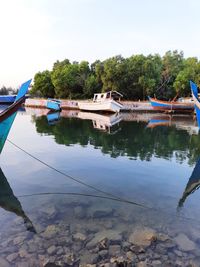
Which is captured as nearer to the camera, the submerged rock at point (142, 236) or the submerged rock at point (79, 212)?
the submerged rock at point (142, 236)

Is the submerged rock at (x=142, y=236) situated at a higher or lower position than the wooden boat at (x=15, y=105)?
lower

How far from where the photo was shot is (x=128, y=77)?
1809 inches

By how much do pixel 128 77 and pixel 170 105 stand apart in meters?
10.4

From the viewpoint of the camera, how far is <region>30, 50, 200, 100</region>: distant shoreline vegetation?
45.5 meters

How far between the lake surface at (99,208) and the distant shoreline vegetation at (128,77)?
34.6 meters

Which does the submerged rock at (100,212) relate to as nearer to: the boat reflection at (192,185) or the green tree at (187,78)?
the boat reflection at (192,185)

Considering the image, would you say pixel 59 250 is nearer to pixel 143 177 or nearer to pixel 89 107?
pixel 143 177

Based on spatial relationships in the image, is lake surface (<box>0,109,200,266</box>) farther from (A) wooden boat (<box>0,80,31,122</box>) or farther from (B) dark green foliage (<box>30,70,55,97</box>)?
(B) dark green foliage (<box>30,70,55,97</box>)

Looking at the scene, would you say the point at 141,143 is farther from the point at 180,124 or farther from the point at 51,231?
the point at 180,124

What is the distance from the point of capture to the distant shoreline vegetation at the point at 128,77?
4550 centimetres

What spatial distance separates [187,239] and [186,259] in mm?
642

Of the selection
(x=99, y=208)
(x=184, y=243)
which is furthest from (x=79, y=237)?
(x=184, y=243)

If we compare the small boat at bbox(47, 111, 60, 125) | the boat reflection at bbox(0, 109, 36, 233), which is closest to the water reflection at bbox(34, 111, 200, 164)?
the boat reflection at bbox(0, 109, 36, 233)

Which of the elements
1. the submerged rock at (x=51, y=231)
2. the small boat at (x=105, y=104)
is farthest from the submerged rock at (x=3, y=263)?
the small boat at (x=105, y=104)
